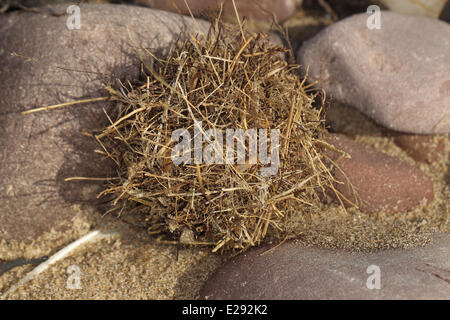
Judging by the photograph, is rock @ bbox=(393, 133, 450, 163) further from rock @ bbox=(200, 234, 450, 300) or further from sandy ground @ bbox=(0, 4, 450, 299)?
rock @ bbox=(200, 234, 450, 300)

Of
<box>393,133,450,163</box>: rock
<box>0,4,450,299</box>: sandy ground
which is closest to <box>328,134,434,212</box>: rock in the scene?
<box>0,4,450,299</box>: sandy ground

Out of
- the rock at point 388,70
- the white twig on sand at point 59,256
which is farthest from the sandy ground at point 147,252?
the rock at point 388,70

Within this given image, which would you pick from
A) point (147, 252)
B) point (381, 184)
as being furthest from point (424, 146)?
point (147, 252)

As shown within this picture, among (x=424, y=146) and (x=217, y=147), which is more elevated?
(x=217, y=147)

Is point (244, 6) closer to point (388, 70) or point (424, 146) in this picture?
point (388, 70)
